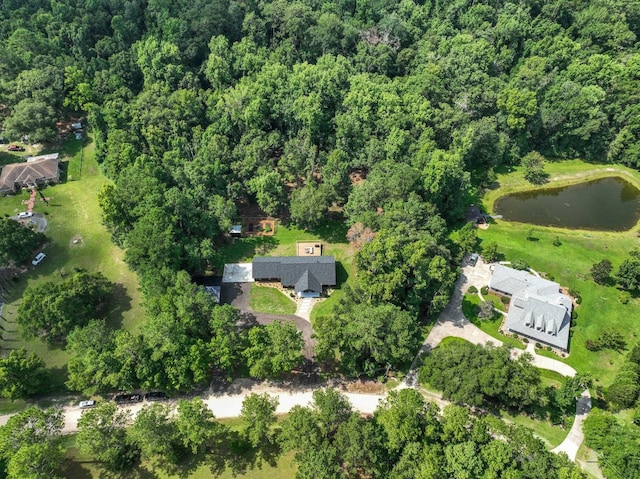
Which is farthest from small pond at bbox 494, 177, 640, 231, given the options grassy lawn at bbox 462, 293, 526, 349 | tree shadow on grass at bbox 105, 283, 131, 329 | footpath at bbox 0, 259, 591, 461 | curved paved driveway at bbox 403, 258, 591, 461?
tree shadow on grass at bbox 105, 283, 131, 329

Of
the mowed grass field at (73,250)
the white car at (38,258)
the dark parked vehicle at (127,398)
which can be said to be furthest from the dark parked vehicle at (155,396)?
the white car at (38,258)

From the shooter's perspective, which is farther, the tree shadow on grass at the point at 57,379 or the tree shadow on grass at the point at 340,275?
the tree shadow on grass at the point at 340,275

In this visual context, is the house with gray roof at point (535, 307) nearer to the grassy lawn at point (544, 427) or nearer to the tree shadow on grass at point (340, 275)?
the grassy lawn at point (544, 427)

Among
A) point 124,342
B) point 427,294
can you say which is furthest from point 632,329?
point 124,342

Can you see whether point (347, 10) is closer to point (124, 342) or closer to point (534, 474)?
point (124, 342)

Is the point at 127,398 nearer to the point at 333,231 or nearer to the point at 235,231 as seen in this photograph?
the point at 235,231

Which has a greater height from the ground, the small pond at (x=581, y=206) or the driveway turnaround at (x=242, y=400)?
the small pond at (x=581, y=206)

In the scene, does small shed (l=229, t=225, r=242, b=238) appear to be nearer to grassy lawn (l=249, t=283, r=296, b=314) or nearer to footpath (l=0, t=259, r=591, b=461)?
A: grassy lawn (l=249, t=283, r=296, b=314)
